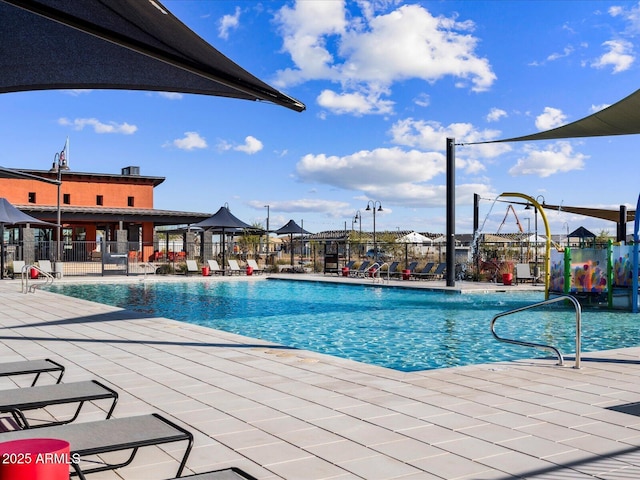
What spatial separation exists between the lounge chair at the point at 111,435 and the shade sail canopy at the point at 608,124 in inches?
318

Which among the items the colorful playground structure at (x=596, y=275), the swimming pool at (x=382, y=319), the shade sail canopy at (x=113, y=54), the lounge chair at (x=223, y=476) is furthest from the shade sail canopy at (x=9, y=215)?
the lounge chair at (x=223, y=476)

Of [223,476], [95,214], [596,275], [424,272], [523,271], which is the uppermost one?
[95,214]

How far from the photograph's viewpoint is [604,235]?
137 ft

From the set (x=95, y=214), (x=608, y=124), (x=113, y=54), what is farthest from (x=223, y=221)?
(x=113, y=54)

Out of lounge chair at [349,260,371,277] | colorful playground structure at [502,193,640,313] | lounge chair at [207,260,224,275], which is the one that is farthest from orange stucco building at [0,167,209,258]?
colorful playground structure at [502,193,640,313]

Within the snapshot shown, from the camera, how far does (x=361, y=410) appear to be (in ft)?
16.6

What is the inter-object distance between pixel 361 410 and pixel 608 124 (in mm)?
7664

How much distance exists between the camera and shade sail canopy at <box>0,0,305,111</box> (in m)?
4.04

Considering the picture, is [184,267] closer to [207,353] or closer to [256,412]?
[207,353]

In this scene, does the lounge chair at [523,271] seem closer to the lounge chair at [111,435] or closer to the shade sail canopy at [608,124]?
the shade sail canopy at [608,124]

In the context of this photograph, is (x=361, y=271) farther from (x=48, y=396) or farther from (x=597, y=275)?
(x=48, y=396)

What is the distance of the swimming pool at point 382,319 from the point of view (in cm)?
994

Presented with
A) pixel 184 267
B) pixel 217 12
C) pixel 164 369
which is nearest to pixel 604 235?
pixel 184 267

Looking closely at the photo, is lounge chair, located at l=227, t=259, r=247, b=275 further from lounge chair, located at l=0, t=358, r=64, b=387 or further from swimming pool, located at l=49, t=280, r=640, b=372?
lounge chair, located at l=0, t=358, r=64, b=387
